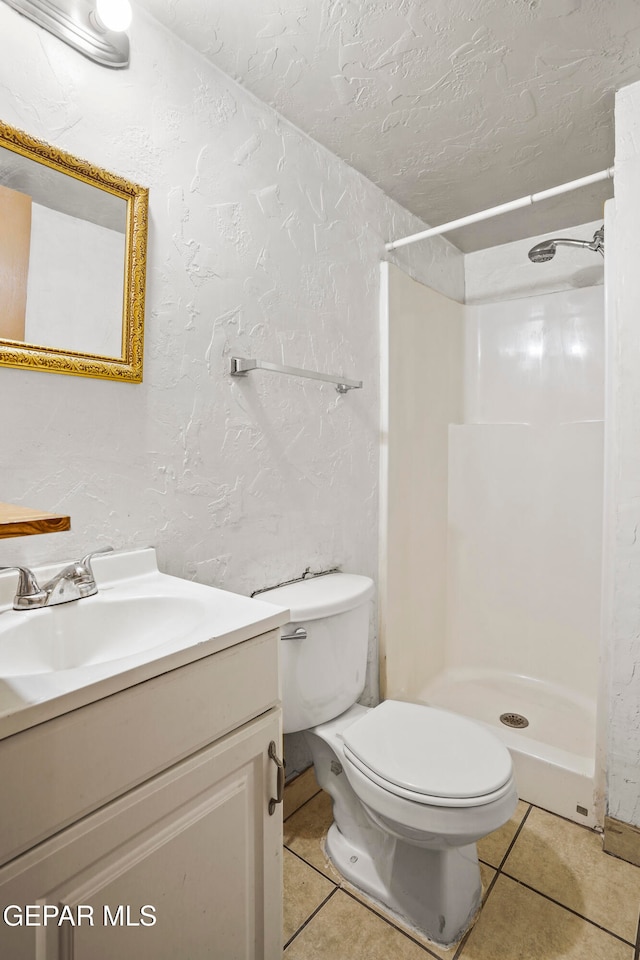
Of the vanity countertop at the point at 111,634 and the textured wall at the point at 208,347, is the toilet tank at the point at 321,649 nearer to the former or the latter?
the textured wall at the point at 208,347

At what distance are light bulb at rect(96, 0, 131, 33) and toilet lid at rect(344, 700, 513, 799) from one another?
1648 mm

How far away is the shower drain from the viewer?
1.94 meters

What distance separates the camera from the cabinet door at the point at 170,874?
0.61 m

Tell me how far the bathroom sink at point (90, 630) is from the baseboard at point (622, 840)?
133 cm

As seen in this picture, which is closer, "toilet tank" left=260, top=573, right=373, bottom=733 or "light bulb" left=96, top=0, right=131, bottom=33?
"light bulb" left=96, top=0, right=131, bottom=33

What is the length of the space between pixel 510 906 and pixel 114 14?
2170 mm

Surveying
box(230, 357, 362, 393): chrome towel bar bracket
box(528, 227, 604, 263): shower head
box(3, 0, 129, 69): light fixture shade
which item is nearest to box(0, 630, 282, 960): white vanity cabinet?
box(230, 357, 362, 393): chrome towel bar bracket

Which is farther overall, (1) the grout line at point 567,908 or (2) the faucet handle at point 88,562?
(1) the grout line at point 567,908

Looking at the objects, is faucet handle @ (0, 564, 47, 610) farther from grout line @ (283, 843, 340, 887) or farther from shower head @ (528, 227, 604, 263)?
shower head @ (528, 227, 604, 263)

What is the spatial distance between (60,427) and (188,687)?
59cm

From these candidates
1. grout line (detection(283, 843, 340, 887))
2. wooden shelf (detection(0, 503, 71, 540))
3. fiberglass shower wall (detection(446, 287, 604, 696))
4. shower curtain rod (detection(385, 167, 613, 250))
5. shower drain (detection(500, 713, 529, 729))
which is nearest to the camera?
wooden shelf (detection(0, 503, 71, 540))

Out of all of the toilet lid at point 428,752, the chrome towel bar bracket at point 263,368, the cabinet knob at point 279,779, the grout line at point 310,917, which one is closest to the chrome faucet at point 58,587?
the cabinet knob at point 279,779

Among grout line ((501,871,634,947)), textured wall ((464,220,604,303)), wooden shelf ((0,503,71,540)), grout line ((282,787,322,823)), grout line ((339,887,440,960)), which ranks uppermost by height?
textured wall ((464,220,604,303))

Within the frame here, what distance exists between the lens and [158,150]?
1.17m
